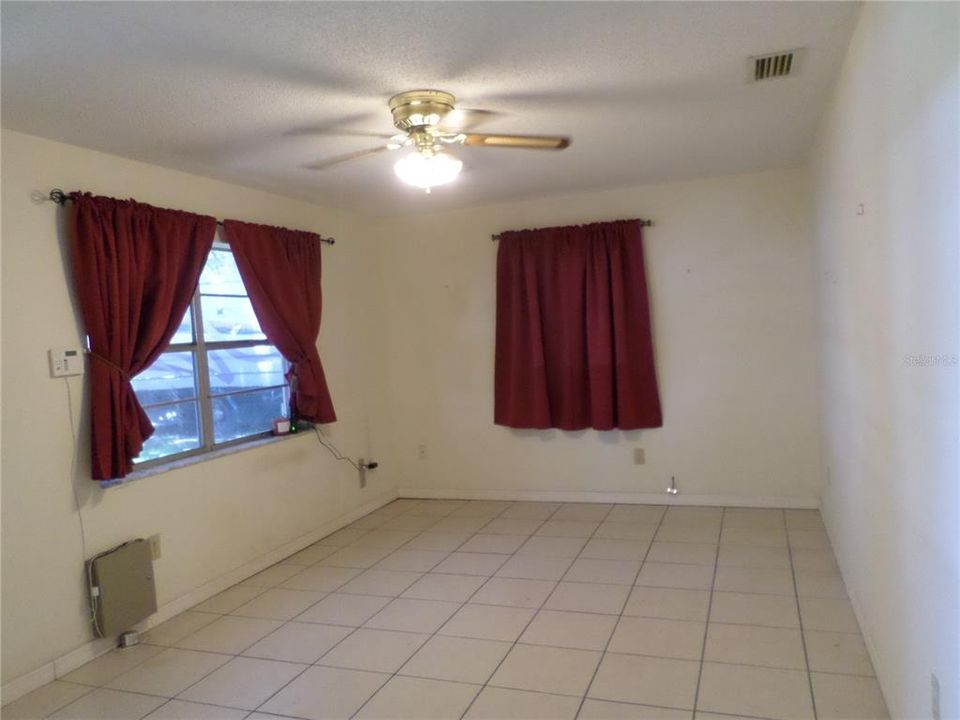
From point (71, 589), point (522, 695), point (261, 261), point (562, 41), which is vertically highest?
point (562, 41)

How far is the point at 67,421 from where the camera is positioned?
295 cm

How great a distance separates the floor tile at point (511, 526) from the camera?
4.44 m

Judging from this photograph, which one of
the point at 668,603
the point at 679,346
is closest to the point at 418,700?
the point at 668,603

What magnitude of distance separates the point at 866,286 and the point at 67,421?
10.6 ft

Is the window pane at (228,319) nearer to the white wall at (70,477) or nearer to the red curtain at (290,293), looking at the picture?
the red curtain at (290,293)

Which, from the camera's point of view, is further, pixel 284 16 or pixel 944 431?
pixel 284 16

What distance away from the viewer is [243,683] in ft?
8.79

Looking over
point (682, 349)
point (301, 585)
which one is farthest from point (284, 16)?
point (682, 349)

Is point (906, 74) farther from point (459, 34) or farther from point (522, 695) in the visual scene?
point (522, 695)

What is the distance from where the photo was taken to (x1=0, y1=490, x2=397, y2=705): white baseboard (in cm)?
271

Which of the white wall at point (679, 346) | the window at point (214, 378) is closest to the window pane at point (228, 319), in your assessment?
the window at point (214, 378)

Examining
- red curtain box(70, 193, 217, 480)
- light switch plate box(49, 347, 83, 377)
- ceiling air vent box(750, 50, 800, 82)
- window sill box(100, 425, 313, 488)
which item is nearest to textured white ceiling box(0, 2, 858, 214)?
ceiling air vent box(750, 50, 800, 82)

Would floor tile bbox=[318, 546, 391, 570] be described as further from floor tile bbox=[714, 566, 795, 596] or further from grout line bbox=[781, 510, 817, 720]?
grout line bbox=[781, 510, 817, 720]

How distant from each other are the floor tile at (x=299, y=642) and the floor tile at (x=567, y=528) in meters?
1.65
